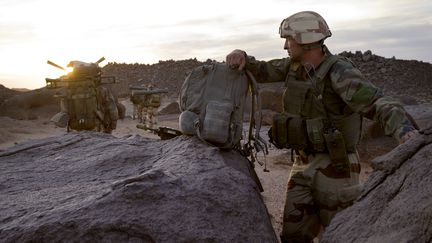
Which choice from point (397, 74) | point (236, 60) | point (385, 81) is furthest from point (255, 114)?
point (397, 74)

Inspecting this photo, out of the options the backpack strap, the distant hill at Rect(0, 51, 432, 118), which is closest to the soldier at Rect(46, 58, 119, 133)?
the distant hill at Rect(0, 51, 432, 118)

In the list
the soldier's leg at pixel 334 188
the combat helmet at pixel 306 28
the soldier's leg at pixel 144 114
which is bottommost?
the soldier's leg at pixel 144 114

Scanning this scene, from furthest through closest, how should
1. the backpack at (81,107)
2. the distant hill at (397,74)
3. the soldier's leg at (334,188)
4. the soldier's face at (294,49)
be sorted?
the distant hill at (397,74), the backpack at (81,107), the soldier's face at (294,49), the soldier's leg at (334,188)

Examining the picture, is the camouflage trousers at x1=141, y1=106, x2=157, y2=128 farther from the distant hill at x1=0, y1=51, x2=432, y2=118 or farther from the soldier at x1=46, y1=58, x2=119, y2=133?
the distant hill at x1=0, y1=51, x2=432, y2=118

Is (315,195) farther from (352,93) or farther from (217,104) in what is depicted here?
(217,104)

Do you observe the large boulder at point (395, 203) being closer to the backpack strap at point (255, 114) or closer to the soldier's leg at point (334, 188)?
the soldier's leg at point (334, 188)

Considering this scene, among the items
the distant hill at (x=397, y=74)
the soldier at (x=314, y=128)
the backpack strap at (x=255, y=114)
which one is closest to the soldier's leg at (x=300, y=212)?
the soldier at (x=314, y=128)

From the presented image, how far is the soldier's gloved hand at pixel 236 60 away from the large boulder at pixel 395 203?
5.15ft

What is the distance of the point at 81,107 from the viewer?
11781mm

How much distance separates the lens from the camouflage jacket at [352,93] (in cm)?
309

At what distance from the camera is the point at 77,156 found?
4.25 m

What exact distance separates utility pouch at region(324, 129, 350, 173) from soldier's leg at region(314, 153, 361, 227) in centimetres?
8

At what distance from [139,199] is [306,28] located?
1.88 meters

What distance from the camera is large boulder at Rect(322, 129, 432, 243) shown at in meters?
2.06
